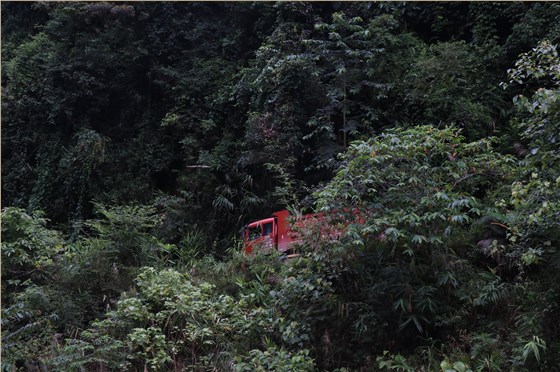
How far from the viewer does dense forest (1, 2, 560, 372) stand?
5.67 metres

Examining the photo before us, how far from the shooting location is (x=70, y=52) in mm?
14805

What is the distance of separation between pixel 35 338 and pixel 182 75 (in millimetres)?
8676

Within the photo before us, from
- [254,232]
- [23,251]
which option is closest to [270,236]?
[254,232]

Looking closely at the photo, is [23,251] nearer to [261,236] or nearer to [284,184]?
[261,236]

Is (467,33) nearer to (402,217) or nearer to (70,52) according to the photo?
(402,217)

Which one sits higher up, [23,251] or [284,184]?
[284,184]

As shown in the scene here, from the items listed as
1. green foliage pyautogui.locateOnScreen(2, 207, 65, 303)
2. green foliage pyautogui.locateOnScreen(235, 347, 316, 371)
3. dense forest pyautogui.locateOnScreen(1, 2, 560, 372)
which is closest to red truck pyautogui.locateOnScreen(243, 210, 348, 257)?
dense forest pyautogui.locateOnScreen(1, 2, 560, 372)

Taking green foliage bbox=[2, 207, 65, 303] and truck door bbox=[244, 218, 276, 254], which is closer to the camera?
green foliage bbox=[2, 207, 65, 303]

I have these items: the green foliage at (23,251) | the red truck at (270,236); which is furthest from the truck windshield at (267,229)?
the green foliage at (23,251)

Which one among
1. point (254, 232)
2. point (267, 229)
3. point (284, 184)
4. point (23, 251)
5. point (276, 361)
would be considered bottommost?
point (276, 361)

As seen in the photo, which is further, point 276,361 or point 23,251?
point 23,251

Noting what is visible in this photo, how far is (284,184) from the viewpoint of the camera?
990cm

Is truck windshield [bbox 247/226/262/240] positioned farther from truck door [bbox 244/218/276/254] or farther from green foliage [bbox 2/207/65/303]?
green foliage [bbox 2/207/65/303]

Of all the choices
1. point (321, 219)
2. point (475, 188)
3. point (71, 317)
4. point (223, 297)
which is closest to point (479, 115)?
point (475, 188)
